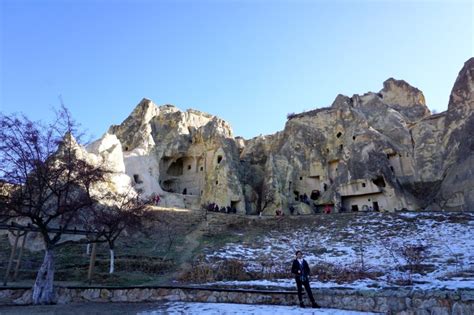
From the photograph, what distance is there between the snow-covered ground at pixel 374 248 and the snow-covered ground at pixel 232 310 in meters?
2.75

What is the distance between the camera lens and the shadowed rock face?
36438 mm

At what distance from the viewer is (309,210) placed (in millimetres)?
39656

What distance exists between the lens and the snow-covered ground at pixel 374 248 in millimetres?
13320

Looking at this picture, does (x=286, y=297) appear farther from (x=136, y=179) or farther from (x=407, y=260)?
(x=136, y=179)

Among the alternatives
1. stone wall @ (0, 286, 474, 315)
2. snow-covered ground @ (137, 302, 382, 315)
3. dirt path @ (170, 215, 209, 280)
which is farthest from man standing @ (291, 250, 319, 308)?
dirt path @ (170, 215, 209, 280)

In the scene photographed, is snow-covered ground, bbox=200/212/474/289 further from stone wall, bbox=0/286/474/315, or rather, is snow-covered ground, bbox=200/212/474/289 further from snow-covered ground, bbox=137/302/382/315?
snow-covered ground, bbox=137/302/382/315

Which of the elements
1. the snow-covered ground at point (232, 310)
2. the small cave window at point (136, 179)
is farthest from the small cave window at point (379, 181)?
the snow-covered ground at point (232, 310)

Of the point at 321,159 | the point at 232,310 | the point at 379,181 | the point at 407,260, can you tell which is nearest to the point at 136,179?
the point at 321,159

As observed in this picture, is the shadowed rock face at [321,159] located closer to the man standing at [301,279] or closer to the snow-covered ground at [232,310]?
the man standing at [301,279]

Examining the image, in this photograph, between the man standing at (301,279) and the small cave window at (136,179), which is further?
the small cave window at (136,179)

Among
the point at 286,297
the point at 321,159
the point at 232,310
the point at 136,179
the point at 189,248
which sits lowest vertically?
the point at 232,310

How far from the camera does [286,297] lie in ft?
32.6

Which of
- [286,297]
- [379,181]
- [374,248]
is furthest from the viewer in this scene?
[379,181]

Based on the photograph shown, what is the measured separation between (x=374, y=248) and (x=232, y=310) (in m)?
12.7
